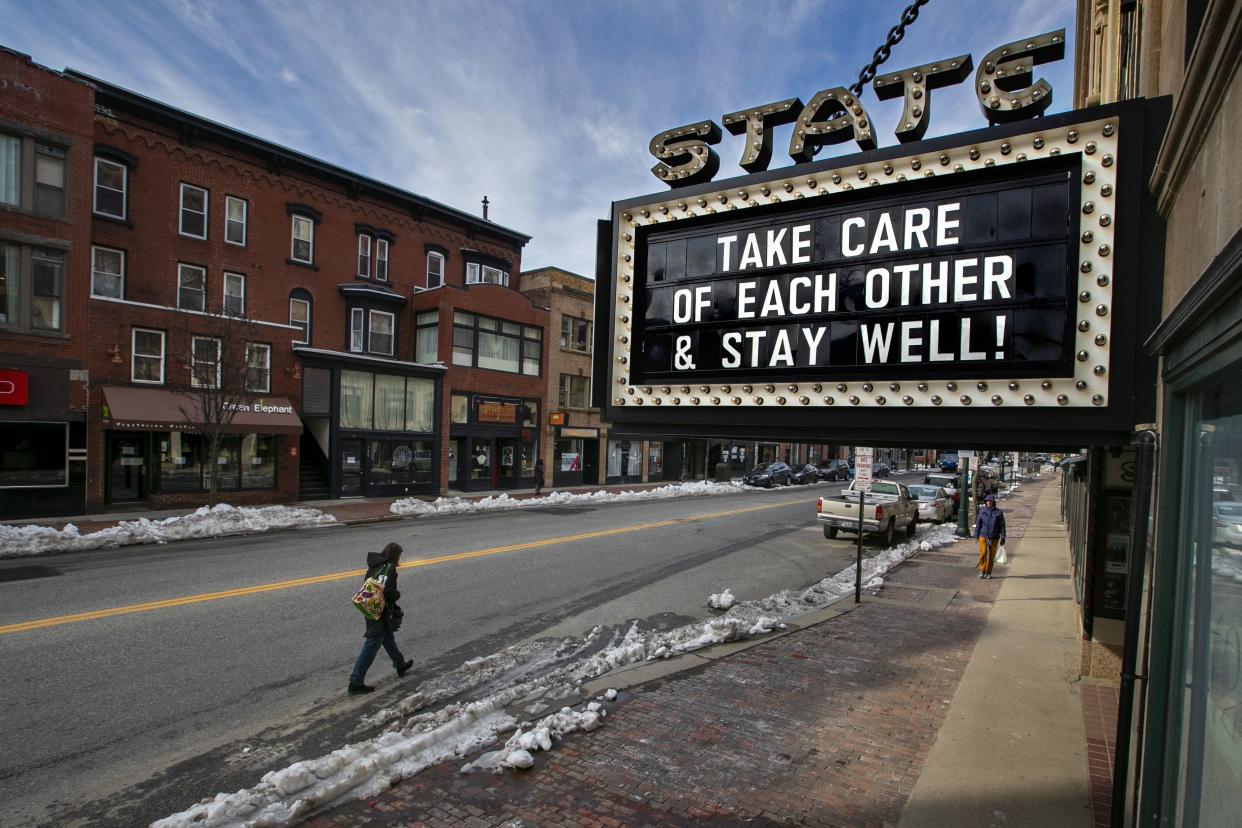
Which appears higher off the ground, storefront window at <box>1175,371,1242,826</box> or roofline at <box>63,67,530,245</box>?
roofline at <box>63,67,530,245</box>

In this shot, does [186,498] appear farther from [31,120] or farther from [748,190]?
[748,190]

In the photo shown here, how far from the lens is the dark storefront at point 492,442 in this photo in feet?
101

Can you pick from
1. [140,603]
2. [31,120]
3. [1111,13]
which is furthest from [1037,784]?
[31,120]

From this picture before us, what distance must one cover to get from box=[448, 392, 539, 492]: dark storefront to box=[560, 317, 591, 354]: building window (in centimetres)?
427

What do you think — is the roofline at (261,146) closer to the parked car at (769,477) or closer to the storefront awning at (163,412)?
the storefront awning at (163,412)

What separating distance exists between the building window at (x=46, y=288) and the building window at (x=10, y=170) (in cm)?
144

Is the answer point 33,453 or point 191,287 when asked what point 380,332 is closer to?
point 191,287

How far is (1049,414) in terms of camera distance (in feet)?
8.05

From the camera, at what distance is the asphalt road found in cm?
553

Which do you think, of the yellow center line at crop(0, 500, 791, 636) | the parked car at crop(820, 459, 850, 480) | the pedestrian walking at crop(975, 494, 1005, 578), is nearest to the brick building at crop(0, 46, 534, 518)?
the yellow center line at crop(0, 500, 791, 636)

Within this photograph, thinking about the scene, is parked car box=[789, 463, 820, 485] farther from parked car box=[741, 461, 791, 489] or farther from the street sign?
the street sign

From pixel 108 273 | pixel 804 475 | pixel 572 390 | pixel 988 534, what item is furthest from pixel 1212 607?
pixel 804 475

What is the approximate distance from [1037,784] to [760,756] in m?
2.02

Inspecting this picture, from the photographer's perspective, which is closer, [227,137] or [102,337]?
[102,337]
